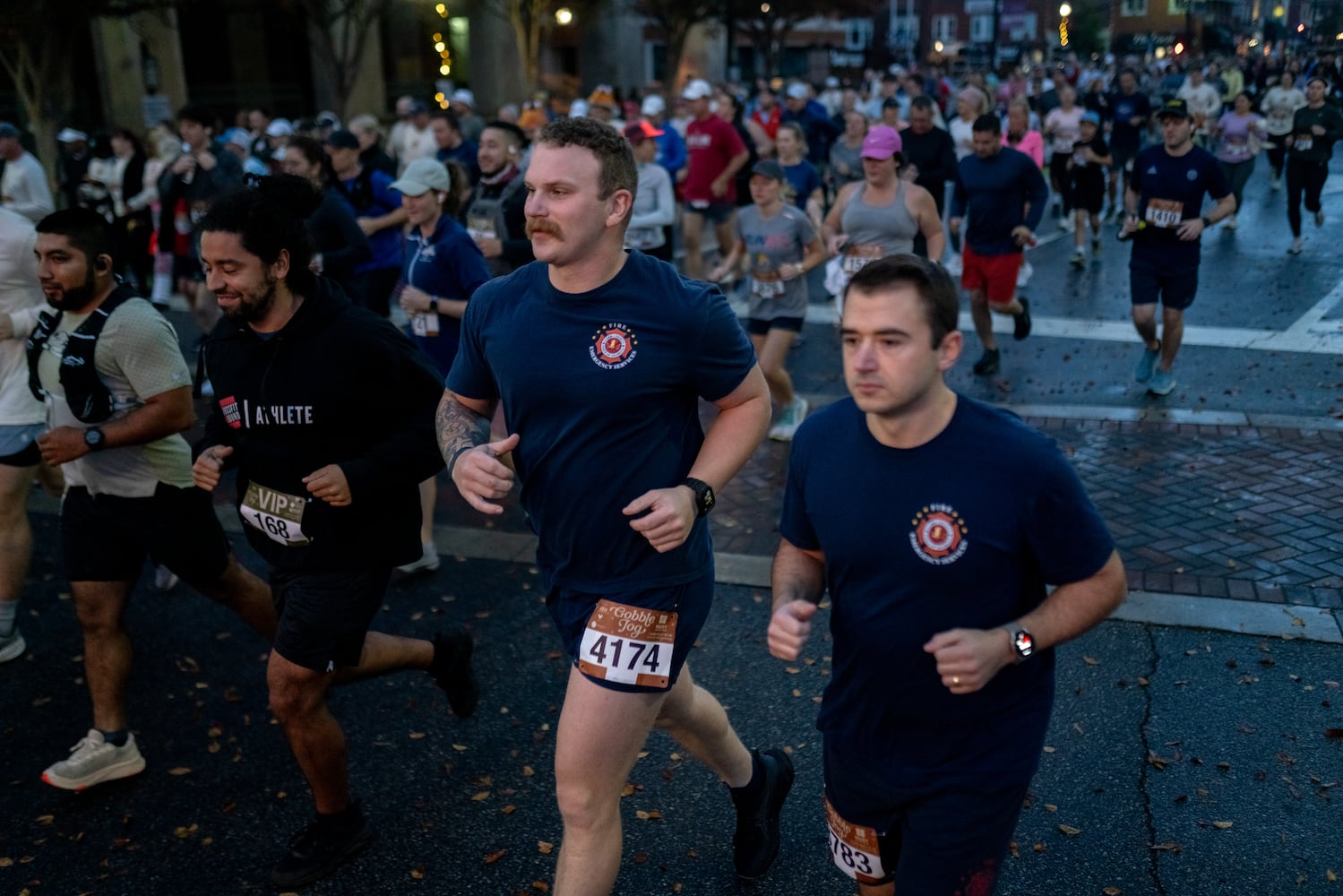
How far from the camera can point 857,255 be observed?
7.89 meters

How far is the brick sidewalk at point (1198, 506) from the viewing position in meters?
5.47

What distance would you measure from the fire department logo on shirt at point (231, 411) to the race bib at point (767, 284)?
175 inches

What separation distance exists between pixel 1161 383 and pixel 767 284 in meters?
3.06

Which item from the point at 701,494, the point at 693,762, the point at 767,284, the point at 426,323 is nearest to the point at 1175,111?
the point at 767,284

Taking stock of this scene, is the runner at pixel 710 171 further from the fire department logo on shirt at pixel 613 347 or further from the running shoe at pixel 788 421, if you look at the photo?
the fire department logo on shirt at pixel 613 347

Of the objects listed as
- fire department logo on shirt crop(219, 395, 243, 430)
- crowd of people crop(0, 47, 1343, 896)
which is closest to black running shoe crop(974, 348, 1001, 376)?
crowd of people crop(0, 47, 1343, 896)

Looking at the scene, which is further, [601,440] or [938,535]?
[601,440]

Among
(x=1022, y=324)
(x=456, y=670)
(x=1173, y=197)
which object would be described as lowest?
(x=456, y=670)

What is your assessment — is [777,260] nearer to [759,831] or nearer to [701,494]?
[759,831]

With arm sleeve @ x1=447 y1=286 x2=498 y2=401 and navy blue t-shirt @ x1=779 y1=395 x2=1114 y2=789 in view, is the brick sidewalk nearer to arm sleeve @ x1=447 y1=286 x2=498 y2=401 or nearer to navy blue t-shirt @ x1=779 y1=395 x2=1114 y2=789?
arm sleeve @ x1=447 y1=286 x2=498 y2=401

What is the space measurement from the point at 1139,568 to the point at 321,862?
12.7ft

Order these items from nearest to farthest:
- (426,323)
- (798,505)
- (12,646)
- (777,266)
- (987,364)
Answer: (798,505) < (12,646) < (426,323) < (777,266) < (987,364)

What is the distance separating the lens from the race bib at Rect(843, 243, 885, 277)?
7797 millimetres

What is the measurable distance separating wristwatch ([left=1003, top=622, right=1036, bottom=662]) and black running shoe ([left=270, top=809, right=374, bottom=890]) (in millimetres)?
2315
